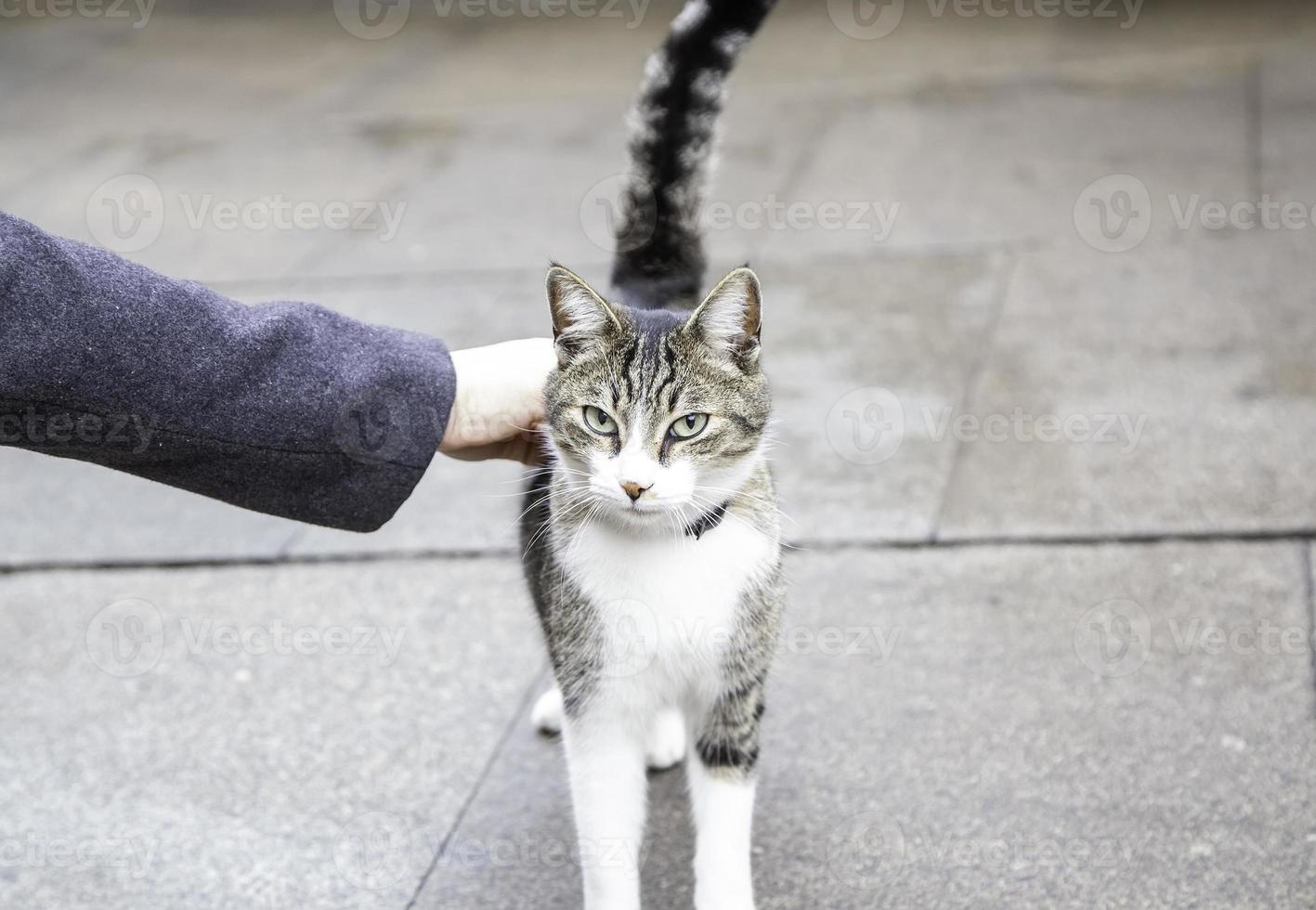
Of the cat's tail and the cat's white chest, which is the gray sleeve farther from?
the cat's tail

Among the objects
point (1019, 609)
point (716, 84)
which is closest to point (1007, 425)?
point (1019, 609)

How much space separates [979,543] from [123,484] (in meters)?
3.03

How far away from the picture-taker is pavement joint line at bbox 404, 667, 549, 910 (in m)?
3.09

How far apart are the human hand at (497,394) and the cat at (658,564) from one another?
116 mm

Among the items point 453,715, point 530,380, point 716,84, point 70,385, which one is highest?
point 716,84

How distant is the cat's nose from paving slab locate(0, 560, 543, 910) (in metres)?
1.15

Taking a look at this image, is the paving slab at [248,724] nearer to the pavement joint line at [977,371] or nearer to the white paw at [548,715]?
the white paw at [548,715]

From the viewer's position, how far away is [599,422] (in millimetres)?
2695

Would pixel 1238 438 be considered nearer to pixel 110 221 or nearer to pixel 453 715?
pixel 453 715

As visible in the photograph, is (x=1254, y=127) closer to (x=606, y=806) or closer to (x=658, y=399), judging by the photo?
(x=658, y=399)

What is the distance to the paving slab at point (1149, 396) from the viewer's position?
4230 millimetres

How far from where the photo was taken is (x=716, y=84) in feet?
10.8

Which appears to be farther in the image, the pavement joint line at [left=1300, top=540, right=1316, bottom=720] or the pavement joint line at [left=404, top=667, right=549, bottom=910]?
the pavement joint line at [left=1300, top=540, right=1316, bottom=720]

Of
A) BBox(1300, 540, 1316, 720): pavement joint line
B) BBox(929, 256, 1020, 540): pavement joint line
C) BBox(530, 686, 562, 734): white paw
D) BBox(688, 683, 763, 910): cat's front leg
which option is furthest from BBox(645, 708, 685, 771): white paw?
BBox(1300, 540, 1316, 720): pavement joint line
